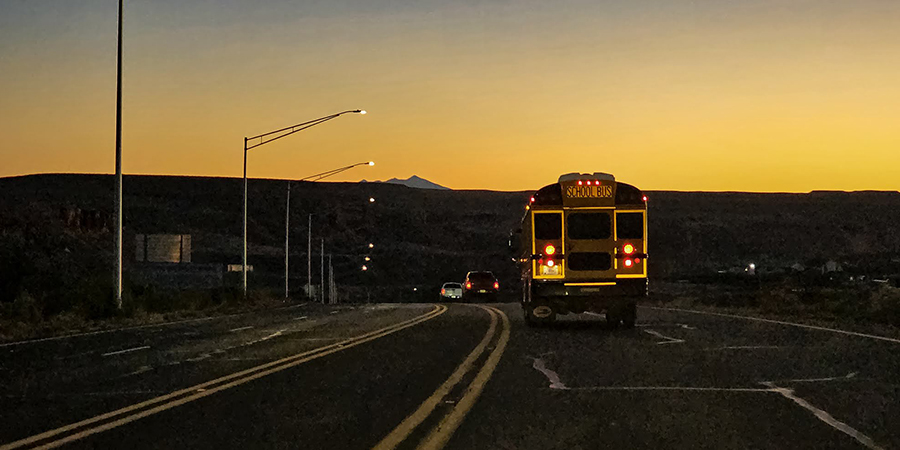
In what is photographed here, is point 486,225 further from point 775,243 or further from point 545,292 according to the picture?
point 545,292

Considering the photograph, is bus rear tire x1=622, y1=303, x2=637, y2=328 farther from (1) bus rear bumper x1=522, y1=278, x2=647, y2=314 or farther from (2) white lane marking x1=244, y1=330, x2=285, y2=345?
(2) white lane marking x1=244, y1=330, x2=285, y2=345

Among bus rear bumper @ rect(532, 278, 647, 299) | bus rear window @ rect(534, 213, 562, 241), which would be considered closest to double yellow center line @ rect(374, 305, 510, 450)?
bus rear bumper @ rect(532, 278, 647, 299)

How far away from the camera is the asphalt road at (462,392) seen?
978cm

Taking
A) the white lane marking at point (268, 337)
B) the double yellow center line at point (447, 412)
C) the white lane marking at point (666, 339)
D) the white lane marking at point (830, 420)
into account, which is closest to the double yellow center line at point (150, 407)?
the double yellow center line at point (447, 412)

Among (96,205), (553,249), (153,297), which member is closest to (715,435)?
(553,249)

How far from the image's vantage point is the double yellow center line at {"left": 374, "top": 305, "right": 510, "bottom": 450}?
938cm

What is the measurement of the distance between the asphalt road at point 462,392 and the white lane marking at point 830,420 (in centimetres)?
2

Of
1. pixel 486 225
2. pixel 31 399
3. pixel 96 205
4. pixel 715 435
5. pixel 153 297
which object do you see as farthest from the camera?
pixel 486 225

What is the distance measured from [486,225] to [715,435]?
141381mm

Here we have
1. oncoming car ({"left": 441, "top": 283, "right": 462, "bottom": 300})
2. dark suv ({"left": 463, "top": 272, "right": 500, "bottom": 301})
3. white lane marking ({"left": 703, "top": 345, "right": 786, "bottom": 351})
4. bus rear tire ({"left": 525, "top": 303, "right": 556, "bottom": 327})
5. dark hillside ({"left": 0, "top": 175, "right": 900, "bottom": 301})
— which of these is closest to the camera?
white lane marking ({"left": 703, "top": 345, "right": 786, "bottom": 351})

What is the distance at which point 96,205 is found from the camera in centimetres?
14000

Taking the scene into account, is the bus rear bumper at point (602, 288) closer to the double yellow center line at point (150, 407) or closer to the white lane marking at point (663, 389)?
the double yellow center line at point (150, 407)

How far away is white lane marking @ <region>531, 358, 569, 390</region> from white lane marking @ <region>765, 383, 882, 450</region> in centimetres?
264

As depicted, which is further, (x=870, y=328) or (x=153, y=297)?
(x=153, y=297)
